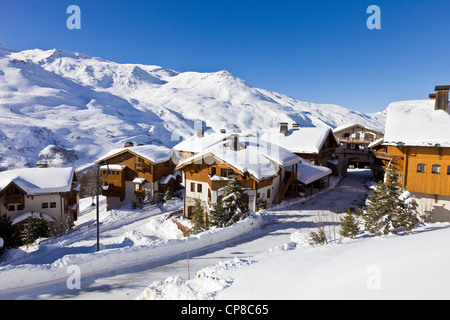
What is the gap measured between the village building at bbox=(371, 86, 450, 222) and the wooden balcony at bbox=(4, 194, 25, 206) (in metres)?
37.2

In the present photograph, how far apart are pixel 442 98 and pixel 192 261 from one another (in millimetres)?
25630

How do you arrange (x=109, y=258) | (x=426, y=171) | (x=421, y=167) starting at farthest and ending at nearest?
(x=421, y=167) < (x=426, y=171) < (x=109, y=258)

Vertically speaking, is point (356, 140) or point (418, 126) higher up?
point (418, 126)

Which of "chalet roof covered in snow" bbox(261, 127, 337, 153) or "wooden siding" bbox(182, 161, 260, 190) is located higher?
"chalet roof covered in snow" bbox(261, 127, 337, 153)

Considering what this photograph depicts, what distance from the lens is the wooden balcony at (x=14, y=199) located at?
2492 cm

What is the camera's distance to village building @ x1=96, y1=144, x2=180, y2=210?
36.2 metres

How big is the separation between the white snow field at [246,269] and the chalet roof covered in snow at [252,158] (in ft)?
17.5

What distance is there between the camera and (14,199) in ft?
82.9

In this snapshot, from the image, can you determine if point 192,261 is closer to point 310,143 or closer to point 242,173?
point 242,173

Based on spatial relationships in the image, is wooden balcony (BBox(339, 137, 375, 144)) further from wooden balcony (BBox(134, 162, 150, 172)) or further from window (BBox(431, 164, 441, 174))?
wooden balcony (BBox(134, 162, 150, 172))

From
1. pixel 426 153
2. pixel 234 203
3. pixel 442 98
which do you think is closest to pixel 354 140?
pixel 442 98

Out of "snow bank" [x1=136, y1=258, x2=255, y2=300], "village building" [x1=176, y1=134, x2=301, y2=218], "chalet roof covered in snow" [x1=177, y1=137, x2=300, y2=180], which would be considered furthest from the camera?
"chalet roof covered in snow" [x1=177, y1=137, x2=300, y2=180]

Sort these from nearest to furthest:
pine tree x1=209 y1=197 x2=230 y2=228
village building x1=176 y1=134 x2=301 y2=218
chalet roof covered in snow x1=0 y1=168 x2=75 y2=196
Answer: pine tree x1=209 y1=197 x2=230 y2=228
village building x1=176 y1=134 x2=301 y2=218
chalet roof covered in snow x1=0 y1=168 x2=75 y2=196

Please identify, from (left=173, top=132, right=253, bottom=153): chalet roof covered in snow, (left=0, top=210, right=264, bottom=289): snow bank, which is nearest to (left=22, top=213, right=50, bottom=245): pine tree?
(left=0, top=210, right=264, bottom=289): snow bank
